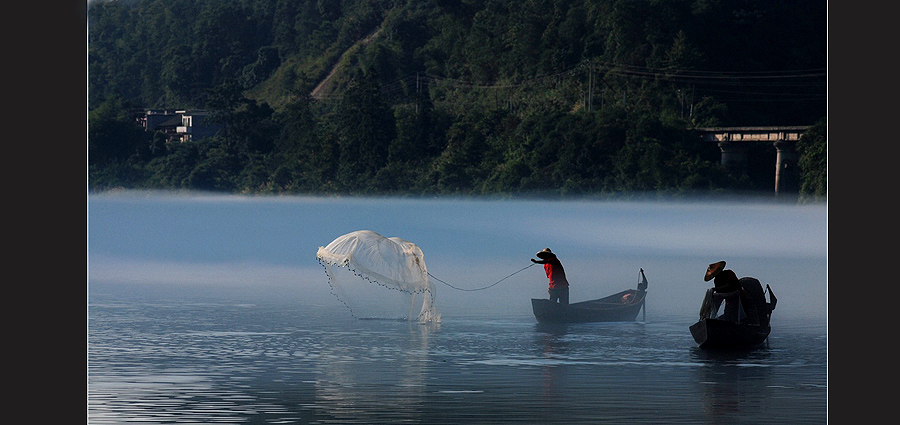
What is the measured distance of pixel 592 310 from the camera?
20.8 metres

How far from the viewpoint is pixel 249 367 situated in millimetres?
15672

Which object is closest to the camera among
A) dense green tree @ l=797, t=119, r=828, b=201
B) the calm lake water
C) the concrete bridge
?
the calm lake water

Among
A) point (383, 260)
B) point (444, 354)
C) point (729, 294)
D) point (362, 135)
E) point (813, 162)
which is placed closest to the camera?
point (444, 354)

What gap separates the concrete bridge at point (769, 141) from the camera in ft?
179

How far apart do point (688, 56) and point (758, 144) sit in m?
7.28

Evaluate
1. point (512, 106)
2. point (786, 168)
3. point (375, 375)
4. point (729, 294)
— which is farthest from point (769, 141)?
point (375, 375)

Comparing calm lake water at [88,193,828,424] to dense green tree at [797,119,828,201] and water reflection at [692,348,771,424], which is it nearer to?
water reflection at [692,348,771,424]

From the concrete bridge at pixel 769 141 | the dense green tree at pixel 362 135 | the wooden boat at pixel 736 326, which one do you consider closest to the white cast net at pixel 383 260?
the wooden boat at pixel 736 326

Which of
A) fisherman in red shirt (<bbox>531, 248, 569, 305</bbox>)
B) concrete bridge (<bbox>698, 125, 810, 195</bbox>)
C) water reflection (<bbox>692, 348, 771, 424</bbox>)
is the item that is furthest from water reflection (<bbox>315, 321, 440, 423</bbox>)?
concrete bridge (<bbox>698, 125, 810, 195</bbox>)

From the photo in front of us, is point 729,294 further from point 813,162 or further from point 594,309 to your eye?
point 813,162

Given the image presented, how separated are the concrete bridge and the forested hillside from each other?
58 cm

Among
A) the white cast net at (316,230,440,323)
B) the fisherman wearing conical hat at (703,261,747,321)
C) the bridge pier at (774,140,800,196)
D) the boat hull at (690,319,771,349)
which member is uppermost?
the bridge pier at (774,140,800,196)

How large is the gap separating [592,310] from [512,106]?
140 ft

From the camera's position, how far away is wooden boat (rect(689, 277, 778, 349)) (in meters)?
17.3
